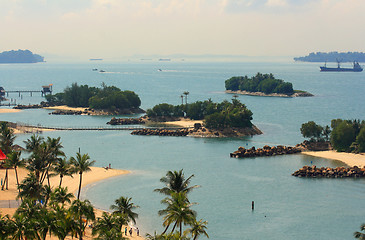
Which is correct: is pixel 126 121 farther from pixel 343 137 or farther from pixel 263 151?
pixel 343 137

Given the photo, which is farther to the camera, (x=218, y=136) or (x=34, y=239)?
(x=218, y=136)

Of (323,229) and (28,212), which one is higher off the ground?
(28,212)

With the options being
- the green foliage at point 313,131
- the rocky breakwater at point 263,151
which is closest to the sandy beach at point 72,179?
the rocky breakwater at point 263,151

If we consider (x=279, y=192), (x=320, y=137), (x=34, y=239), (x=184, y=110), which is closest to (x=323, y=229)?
(x=279, y=192)

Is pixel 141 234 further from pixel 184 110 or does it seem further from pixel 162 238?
pixel 184 110

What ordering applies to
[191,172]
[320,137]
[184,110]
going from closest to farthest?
[191,172], [320,137], [184,110]

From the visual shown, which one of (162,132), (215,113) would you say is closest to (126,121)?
(162,132)

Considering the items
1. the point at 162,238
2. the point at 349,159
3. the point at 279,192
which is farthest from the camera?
the point at 349,159
